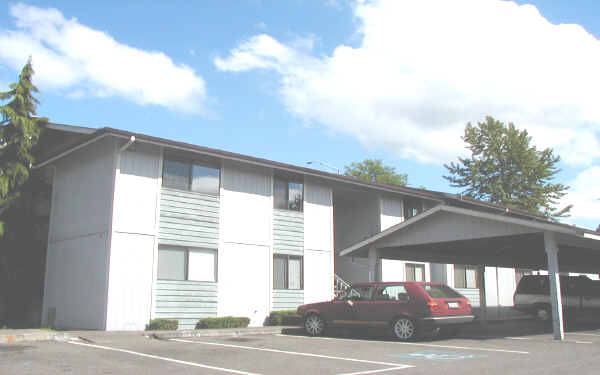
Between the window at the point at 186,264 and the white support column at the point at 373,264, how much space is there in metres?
5.24

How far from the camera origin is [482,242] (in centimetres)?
1814

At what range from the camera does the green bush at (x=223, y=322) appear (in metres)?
18.1

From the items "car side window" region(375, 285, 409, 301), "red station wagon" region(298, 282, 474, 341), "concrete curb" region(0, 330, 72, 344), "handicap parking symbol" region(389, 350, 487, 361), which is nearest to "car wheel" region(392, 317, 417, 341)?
"red station wagon" region(298, 282, 474, 341)

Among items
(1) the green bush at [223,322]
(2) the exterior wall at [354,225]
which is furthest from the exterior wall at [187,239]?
(2) the exterior wall at [354,225]

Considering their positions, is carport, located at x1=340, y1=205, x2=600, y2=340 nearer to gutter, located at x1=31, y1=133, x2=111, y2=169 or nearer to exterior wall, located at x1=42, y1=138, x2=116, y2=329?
exterior wall, located at x1=42, y1=138, x2=116, y2=329

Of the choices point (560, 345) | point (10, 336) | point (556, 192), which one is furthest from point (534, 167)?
point (10, 336)

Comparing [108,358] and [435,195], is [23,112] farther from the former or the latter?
[435,195]

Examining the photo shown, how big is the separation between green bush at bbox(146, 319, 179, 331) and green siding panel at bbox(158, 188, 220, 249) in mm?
2485

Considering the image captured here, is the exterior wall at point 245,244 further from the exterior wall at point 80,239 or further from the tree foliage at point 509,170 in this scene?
the tree foliage at point 509,170

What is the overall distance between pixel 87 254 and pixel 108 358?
8.41m

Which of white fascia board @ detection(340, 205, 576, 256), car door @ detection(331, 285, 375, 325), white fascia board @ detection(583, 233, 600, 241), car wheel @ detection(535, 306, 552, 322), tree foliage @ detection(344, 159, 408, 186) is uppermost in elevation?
tree foliage @ detection(344, 159, 408, 186)

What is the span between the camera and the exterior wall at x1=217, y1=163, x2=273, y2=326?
1942cm

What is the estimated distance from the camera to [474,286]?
28328mm

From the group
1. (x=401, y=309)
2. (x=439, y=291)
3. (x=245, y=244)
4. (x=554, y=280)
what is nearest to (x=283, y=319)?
(x=245, y=244)
